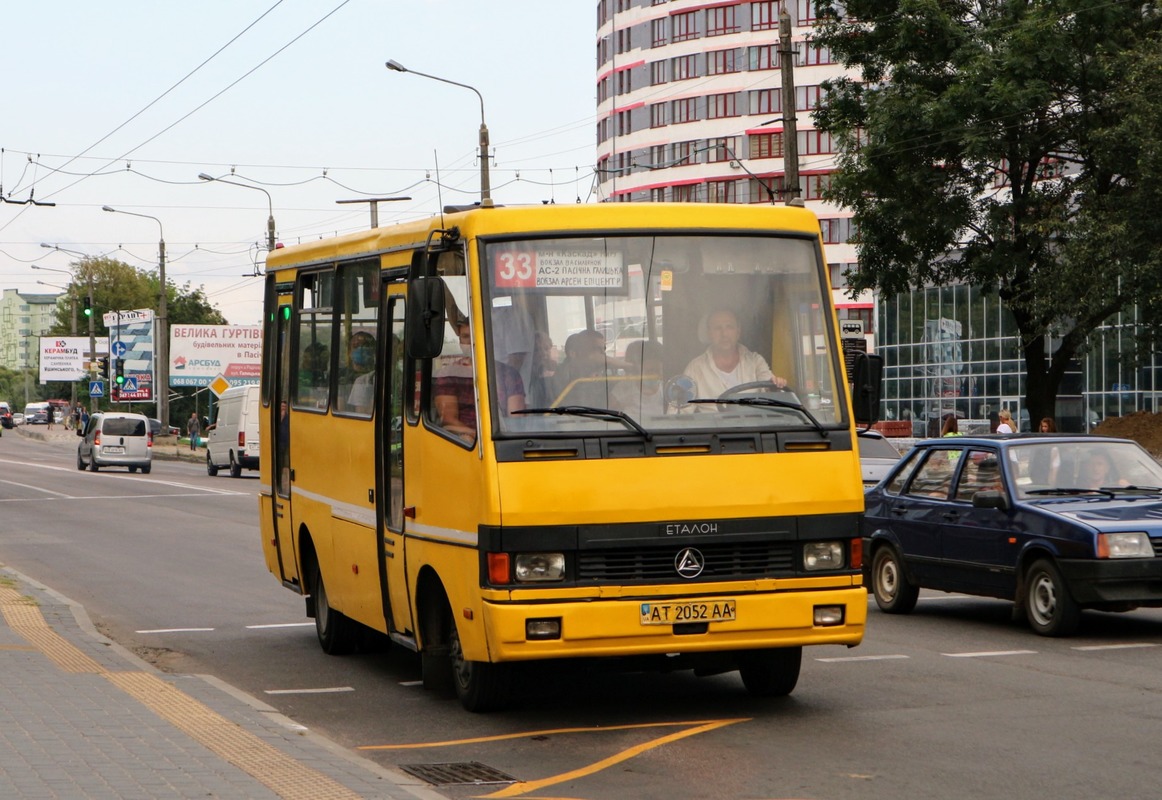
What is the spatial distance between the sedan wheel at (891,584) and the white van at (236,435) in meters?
35.7

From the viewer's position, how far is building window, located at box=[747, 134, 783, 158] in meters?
102

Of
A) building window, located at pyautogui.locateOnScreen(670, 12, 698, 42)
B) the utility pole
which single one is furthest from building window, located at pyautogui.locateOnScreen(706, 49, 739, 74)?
the utility pole

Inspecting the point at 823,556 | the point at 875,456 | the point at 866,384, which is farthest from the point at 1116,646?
the point at 875,456

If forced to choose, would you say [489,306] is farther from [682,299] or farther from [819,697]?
[819,697]

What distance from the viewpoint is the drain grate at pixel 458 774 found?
26.0 ft

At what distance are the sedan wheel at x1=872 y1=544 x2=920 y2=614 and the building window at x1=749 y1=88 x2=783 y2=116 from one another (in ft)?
288

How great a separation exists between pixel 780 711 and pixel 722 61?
96.8 metres

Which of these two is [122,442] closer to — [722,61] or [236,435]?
[236,435]

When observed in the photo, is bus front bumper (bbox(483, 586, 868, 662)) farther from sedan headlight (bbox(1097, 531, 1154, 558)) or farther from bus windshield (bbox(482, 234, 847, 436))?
sedan headlight (bbox(1097, 531, 1154, 558))

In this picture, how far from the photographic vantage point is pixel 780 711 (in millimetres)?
9781

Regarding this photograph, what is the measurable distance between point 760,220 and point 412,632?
3033 millimetres

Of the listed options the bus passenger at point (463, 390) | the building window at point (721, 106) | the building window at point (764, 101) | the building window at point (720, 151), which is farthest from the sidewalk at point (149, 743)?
the building window at point (721, 106)

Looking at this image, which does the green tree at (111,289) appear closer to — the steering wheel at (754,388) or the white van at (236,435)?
the white van at (236,435)

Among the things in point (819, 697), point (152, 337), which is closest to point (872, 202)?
point (819, 697)
